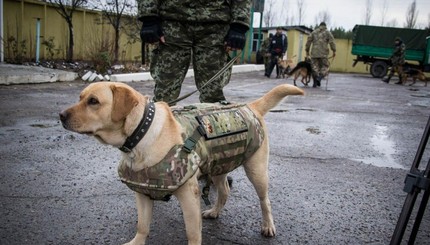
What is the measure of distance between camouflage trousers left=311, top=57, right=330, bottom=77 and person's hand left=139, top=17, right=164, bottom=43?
12647mm

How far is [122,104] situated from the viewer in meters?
2.06

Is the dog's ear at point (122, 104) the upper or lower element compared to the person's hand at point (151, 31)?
lower

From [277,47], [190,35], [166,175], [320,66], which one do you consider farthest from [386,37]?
[166,175]

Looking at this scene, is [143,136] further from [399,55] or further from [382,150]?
[399,55]

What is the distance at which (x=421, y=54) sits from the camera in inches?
919

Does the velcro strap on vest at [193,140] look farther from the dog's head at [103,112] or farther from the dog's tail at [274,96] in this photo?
the dog's tail at [274,96]

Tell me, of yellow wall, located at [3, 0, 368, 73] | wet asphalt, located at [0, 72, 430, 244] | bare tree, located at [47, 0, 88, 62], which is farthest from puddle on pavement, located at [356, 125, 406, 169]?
bare tree, located at [47, 0, 88, 62]

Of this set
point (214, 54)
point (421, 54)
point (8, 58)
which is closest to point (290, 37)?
point (421, 54)

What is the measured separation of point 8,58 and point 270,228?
1187 cm

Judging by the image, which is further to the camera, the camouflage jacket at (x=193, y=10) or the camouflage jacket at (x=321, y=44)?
the camouflage jacket at (x=321, y=44)

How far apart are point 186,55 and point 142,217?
161 centimetres

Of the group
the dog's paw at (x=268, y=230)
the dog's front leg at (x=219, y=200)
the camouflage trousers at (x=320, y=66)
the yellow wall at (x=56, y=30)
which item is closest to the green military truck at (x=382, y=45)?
the camouflage trousers at (x=320, y=66)

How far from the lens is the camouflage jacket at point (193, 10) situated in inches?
131

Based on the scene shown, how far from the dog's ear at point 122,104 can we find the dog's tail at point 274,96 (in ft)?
3.48
